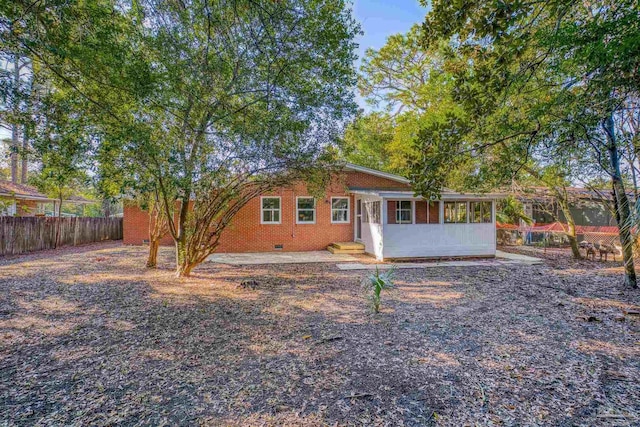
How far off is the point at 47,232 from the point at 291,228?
33.7ft

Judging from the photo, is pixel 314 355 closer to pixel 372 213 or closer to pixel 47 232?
pixel 372 213

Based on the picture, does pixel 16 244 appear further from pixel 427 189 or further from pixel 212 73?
pixel 427 189

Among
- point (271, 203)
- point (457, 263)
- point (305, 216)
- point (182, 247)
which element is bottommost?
point (457, 263)

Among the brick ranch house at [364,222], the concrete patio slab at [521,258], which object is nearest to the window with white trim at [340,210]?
the brick ranch house at [364,222]

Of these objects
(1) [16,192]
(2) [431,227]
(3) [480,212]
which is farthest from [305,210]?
(1) [16,192]

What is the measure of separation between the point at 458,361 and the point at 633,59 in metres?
3.63

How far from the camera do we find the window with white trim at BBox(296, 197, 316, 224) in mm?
13461

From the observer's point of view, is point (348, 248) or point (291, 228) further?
point (291, 228)

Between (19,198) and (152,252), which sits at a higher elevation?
(19,198)

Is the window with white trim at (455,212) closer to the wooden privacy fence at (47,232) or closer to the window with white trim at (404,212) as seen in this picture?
the window with white trim at (404,212)

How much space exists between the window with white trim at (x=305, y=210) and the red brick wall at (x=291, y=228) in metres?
0.14

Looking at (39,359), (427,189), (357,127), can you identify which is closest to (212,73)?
(357,127)

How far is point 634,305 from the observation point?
5.80m

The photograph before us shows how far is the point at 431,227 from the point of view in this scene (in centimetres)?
1136
